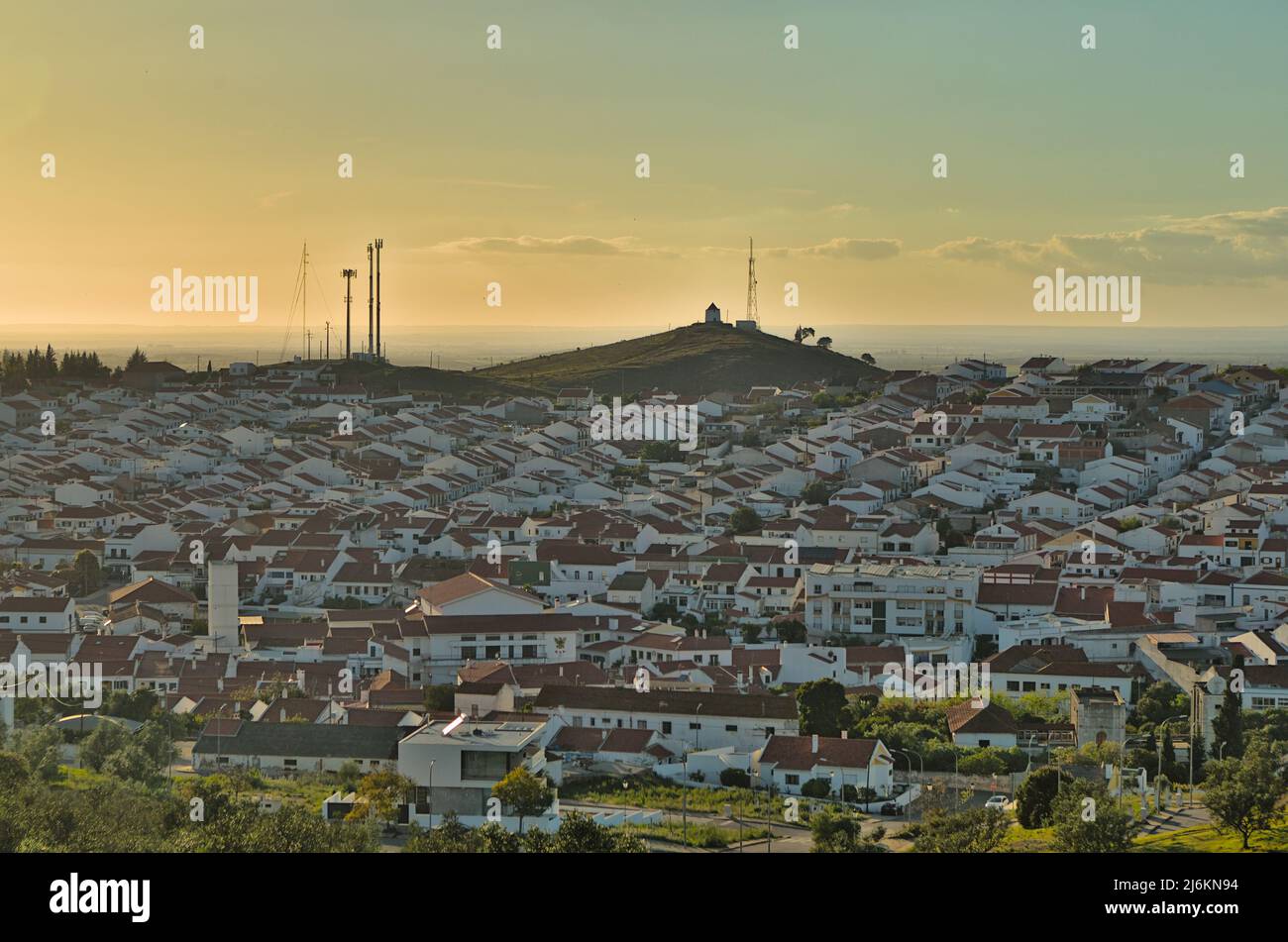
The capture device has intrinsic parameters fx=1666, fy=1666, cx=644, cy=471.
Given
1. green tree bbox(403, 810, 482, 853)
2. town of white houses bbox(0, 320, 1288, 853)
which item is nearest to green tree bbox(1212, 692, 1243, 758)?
town of white houses bbox(0, 320, 1288, 853)

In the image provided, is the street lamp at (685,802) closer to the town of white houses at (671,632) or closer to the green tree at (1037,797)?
the town of white houses at (671,632)

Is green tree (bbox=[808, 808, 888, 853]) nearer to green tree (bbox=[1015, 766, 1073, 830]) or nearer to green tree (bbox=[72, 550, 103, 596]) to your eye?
green tree (bbox=[1015, 766, 1073, 830])

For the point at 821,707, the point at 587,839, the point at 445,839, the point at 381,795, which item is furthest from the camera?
the point at 821,707

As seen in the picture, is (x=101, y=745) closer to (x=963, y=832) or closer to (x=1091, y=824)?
(x=963, y=832)

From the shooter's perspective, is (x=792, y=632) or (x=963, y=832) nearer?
(x=963, y=832)

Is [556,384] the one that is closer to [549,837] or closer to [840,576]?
[840,576]

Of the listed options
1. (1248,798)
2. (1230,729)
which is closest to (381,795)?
(1248,798)
